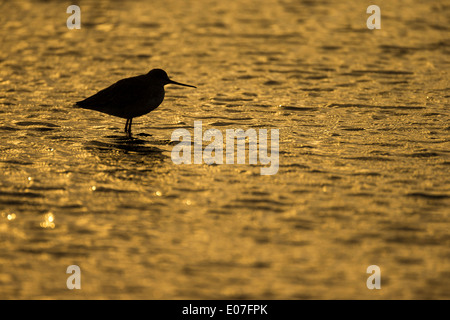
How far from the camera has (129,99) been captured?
14219mm

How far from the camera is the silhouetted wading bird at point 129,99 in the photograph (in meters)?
14.2

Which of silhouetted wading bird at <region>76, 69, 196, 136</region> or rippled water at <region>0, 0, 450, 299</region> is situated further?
silhouetted wading bird at <region>76, 69, 196, 136</region>

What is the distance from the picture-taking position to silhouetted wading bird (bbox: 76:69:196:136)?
14219mm

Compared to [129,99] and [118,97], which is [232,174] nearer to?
[129,99]

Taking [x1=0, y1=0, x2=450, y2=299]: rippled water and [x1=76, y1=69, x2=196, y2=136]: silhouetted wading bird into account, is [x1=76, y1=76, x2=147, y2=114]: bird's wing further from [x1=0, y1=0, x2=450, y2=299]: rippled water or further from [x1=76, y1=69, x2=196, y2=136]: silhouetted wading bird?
[x1=0, y1=0, x2=450, y2=299]: rippled water

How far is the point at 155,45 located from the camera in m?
22.5

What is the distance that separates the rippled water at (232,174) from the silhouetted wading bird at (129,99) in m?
0.43

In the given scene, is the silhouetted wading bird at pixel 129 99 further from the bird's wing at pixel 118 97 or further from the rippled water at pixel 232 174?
the rippled water at pixel 232 174

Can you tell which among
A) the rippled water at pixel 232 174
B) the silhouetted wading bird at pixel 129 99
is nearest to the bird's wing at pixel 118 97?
the silhouetted wading bird at pixel 129 99

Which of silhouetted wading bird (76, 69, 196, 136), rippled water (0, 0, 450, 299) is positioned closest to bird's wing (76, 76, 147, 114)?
silhouetted wading bird (76, 69, 196, 136)

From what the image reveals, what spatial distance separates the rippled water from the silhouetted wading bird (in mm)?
426

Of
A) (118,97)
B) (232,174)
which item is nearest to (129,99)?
(118,97)

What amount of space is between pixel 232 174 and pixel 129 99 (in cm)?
324

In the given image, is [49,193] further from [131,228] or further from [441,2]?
[441,2]
